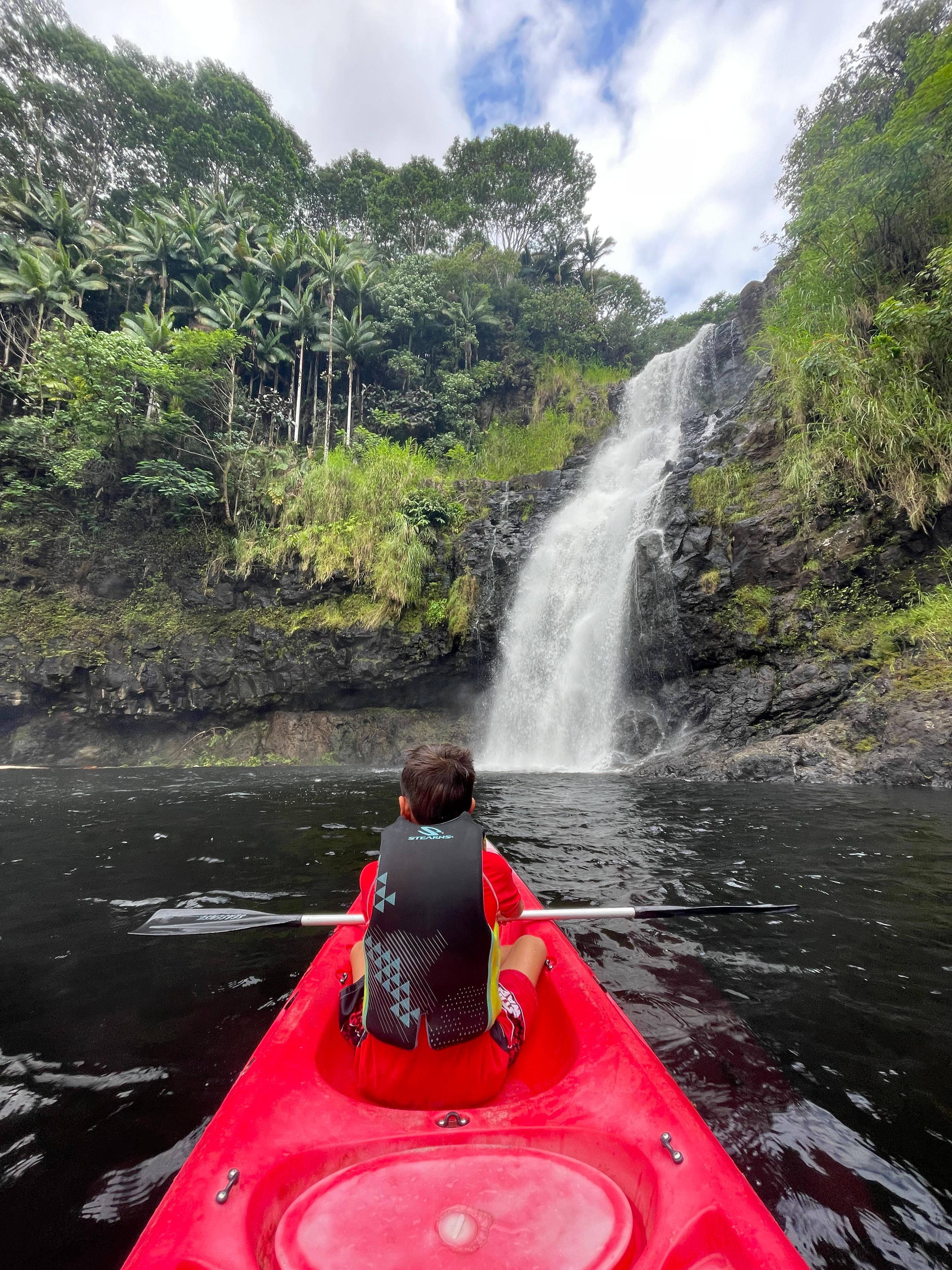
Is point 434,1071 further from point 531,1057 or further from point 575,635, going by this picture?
point 575,635

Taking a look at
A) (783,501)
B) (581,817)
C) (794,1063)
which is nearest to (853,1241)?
(794,1063)

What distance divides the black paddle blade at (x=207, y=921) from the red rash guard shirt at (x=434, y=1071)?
1.21 metres

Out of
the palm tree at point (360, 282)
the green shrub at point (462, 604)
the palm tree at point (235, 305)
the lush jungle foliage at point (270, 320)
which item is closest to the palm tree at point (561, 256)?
the lush jungle foliage at point (270, 320)

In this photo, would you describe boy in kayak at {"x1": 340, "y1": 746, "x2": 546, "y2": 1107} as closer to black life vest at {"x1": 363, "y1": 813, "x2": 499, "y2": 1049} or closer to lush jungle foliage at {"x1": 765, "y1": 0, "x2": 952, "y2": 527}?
black life vest at {"x1": 363, "y1": 813, "x2": 499, "y2": 1049}

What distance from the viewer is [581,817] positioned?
6.05 metres

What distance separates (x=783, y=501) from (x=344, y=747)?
11.0m

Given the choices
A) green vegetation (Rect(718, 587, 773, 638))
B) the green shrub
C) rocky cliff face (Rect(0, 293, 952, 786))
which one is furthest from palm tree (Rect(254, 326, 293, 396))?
green vegetation (Rect(718, 587, 773, 638))

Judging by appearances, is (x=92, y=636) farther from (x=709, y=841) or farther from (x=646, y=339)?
(x=646, y=339)

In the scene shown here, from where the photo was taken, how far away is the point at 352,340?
18.8 metres

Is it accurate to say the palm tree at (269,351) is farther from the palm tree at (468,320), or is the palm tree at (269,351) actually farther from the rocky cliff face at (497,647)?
the rocky cliff face at (497,647)

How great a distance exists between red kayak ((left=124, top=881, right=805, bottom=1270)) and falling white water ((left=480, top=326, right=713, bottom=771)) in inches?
A: 363

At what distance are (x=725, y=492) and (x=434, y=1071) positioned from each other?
11.7 meters

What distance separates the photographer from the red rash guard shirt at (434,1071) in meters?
1.62

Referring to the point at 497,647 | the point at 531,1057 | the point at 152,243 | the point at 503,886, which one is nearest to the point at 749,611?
the point at 497,647
